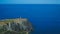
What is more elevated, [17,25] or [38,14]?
[38,14]

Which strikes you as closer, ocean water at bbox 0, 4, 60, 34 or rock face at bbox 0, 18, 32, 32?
rock face at bbox 0, 18, 32, 32

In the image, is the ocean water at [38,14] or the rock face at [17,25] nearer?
the rock face at [17,25]

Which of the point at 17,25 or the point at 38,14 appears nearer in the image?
the point at 17,25

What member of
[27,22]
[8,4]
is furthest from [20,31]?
[8,4]

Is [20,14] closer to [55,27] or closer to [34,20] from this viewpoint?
[34,20]
